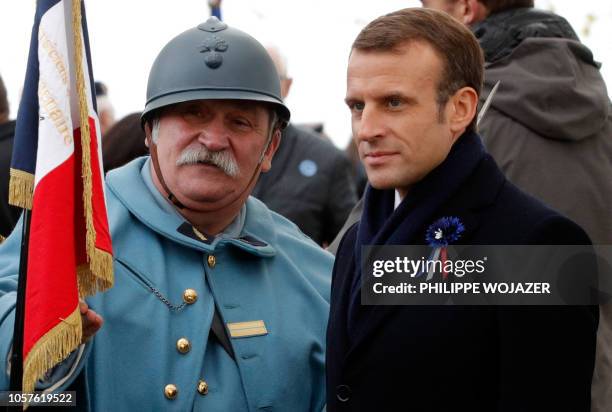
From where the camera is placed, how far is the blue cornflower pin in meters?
3.58

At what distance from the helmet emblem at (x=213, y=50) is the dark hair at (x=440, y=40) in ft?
3.10

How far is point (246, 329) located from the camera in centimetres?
441

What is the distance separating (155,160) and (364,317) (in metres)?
1.28

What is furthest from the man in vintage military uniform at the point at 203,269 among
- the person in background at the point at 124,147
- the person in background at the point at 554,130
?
→ the person in background at the point at 124,147

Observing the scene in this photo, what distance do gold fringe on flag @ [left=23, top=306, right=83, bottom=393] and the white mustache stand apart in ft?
3.08

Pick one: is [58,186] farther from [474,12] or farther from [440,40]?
[474,12]

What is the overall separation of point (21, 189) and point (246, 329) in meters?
1.03

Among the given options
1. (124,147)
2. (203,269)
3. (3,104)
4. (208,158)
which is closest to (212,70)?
(208,158)

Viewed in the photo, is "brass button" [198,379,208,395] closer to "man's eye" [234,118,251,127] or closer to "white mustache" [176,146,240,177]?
"white mustache" [176,146,240,177]

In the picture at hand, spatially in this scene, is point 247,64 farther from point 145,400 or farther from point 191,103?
point 145,400

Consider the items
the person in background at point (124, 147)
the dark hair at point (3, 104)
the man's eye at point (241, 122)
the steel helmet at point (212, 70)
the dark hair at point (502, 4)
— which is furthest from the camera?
the dark hair at point (3, 104)

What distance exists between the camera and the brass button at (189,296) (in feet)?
14.3

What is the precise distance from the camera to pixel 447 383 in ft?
11.3

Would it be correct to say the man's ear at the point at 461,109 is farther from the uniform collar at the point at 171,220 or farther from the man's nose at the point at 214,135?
the uniform collar at the point at 171,220
